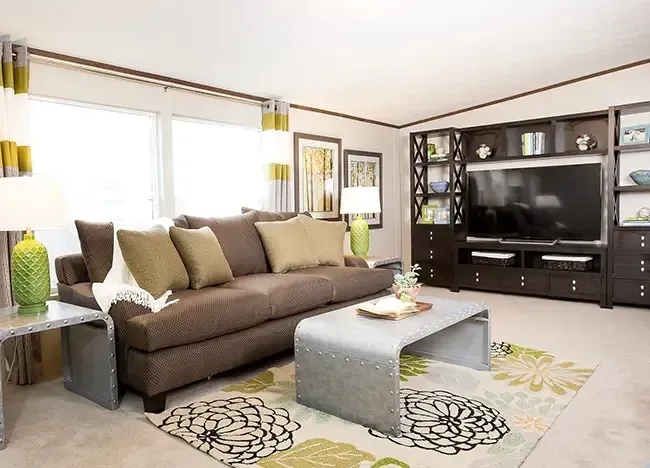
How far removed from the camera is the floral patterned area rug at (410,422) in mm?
2123

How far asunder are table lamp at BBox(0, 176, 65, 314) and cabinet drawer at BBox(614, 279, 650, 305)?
15.7 ft

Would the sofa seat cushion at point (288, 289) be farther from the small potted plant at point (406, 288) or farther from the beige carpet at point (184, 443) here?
the small potted plant at point (406, 288)

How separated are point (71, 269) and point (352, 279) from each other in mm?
1945

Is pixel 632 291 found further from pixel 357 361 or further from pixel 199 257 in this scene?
pixel 199 257

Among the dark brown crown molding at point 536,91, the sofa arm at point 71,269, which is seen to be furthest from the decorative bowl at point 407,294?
the dark brown crown molding at point 536,91

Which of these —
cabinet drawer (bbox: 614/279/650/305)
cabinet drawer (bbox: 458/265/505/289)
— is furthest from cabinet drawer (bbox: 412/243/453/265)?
cabinet drawer (bbox: 614/279/650/305)

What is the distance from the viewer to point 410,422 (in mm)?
2451

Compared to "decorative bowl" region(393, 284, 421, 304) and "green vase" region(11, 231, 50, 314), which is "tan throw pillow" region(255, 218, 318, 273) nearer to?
"decorative bowl" region(393, 284, 421, 304)

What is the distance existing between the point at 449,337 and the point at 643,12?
108 inches

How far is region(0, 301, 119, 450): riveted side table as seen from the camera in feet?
8.08

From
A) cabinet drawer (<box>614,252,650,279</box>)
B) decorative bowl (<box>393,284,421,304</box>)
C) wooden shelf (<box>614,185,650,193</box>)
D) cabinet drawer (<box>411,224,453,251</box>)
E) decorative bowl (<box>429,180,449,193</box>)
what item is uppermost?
decorative bowl (<box>429,180,449,193</box>)

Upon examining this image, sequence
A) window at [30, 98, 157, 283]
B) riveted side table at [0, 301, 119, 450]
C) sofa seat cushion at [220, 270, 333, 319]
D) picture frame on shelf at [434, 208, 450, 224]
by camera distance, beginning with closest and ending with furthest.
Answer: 1. riveted side table at [0, 301, 119, 450]
2. sofa seat cushion at [220, 270, 333, 319]
3. window at [30, 98, 157, 283]
4. picture frame on shelf at [434, 208, 450, 224]

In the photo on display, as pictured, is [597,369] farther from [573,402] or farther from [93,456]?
[93,456]

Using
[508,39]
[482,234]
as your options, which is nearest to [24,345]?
[508,39]
